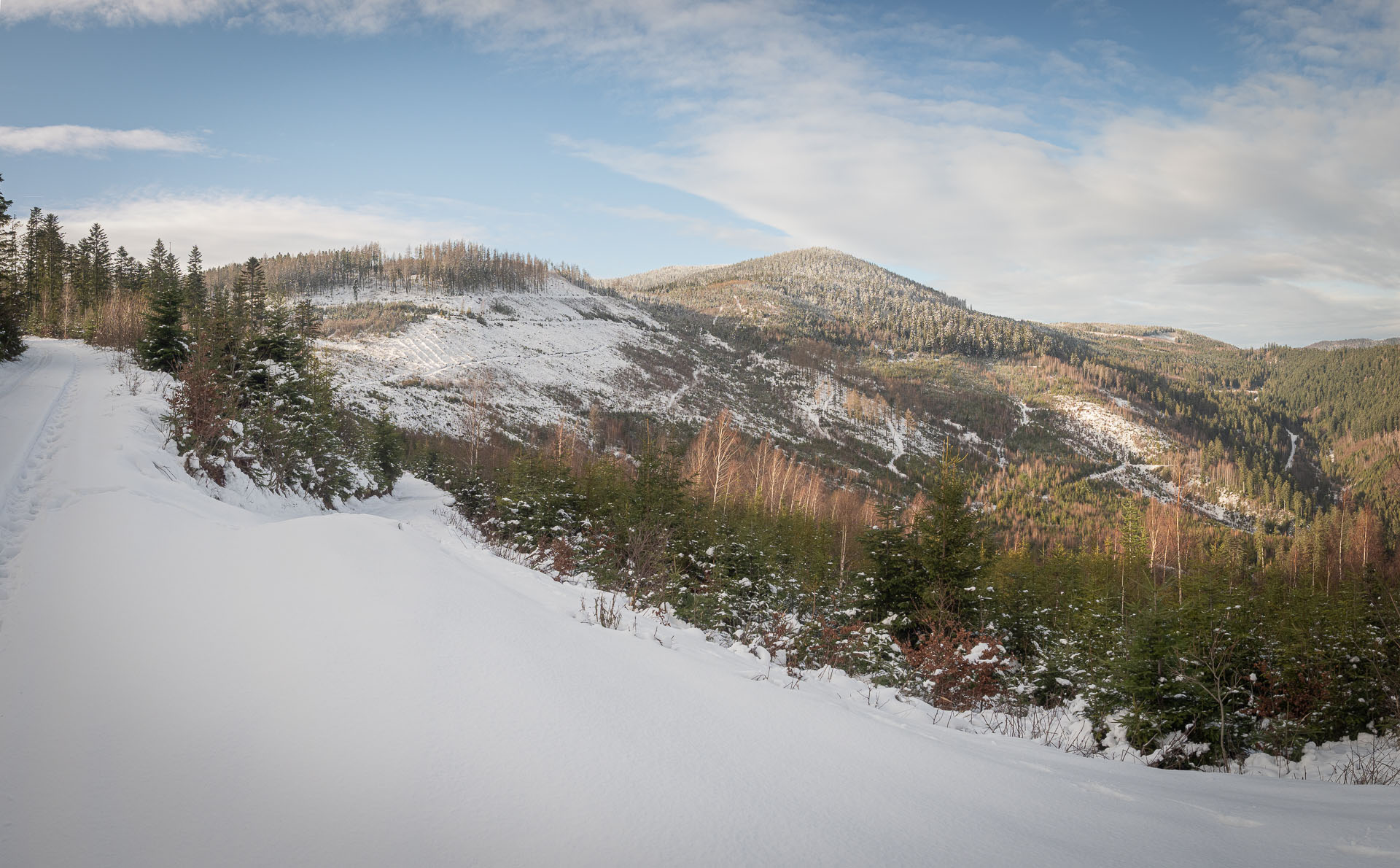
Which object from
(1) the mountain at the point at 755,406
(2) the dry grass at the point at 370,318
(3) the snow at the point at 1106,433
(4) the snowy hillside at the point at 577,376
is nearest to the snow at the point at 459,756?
(4) the snowy hillside at the point at 577,376

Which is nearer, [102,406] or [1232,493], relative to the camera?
[102,406]

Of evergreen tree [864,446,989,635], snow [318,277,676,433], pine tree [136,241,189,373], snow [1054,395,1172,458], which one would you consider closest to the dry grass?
snow [318,277,676,433]

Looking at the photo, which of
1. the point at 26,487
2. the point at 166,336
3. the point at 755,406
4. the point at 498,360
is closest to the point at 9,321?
the point at 166,336

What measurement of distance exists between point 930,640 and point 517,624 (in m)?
8.60

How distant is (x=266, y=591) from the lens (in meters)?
5.31

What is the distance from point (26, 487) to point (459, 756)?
36.2 feet

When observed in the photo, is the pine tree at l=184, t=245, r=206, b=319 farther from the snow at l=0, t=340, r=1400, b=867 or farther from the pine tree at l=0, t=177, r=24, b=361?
the snow at l=0, t=340, r=1400, b=867

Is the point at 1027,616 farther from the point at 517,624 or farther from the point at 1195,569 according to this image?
the point at 517,624

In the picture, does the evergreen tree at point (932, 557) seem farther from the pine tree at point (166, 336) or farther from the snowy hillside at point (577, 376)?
the snowy hillside at point (577, 376)

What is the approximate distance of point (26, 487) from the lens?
9.09 metres

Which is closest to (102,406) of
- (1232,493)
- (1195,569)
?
(1195,569)

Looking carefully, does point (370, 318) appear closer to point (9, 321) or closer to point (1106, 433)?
point (9, 321)

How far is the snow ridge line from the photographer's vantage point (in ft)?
20.8

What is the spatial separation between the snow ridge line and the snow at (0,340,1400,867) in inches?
11.7
